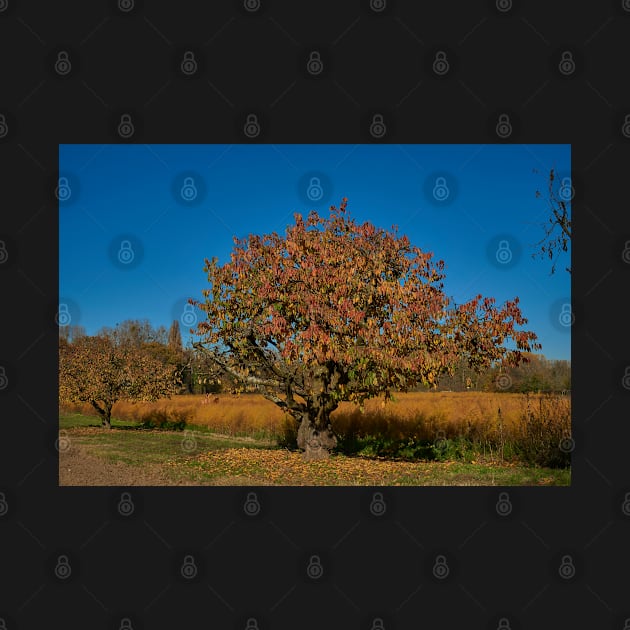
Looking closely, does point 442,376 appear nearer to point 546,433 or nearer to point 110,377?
point 546,433

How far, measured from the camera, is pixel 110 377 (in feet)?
68.6

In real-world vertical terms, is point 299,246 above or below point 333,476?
above

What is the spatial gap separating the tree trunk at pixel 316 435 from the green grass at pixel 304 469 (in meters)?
0.32

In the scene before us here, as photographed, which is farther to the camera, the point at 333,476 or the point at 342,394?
the point at 342,394

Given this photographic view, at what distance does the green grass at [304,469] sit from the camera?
8.95m

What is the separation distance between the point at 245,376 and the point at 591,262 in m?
7.49

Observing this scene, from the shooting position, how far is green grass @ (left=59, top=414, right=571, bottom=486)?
29.4 feet

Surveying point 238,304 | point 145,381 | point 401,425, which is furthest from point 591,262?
point 145,381

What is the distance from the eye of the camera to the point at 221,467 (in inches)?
418

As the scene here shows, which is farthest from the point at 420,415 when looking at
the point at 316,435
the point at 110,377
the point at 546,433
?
the point at 110,377

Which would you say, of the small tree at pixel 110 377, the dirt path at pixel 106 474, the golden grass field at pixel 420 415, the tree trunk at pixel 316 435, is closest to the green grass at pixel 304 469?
the dirt path at pixel 106 474

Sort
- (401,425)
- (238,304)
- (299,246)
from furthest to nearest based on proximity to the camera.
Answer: (401,425) → (238,304) → (299,246)
